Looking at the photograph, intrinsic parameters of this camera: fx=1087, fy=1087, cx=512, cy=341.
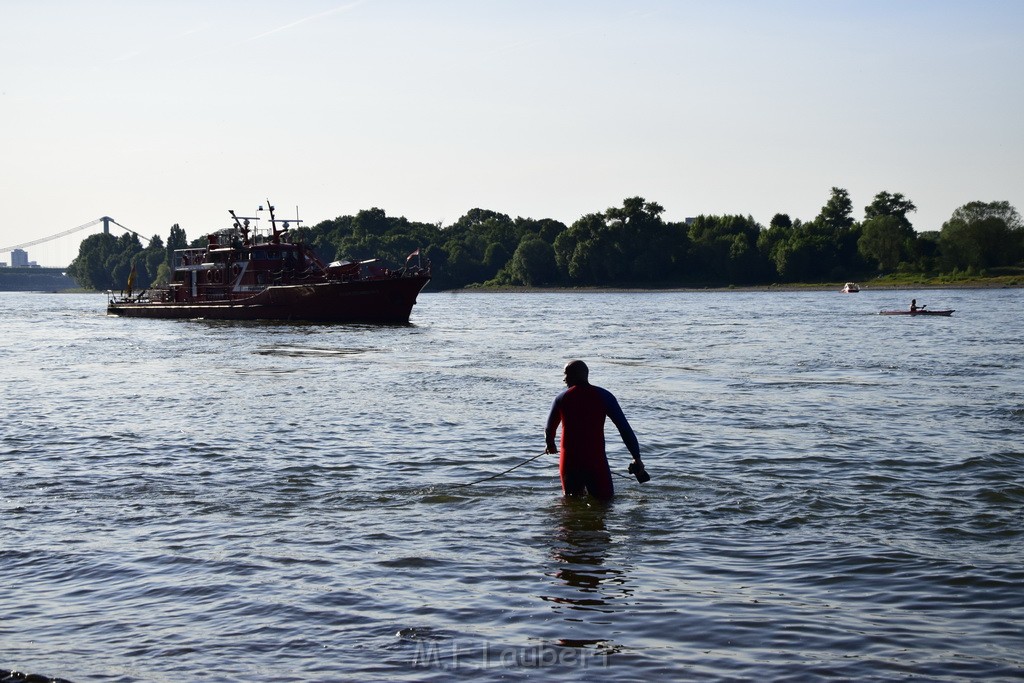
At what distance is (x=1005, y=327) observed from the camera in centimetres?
5594

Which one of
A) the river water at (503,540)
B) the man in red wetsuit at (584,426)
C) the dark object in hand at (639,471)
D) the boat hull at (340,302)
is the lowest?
the river water at (503,540)

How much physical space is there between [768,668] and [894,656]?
99 centimetres

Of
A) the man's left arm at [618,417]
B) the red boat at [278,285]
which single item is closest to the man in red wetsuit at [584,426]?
the man's left arm at [618,417]

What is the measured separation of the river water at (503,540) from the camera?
8180 mm

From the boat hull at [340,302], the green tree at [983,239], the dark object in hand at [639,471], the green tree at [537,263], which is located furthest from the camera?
the green tree at [537,263]

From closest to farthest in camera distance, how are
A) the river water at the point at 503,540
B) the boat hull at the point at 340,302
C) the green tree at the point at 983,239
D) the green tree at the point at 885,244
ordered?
the river water at the point at 503,540, the boat hull at the point at 340,302, the green tree at the point at 983,239, the green tree at the point at 885,244

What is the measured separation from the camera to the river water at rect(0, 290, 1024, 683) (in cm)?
818

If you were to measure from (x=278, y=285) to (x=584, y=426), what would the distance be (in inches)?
2379

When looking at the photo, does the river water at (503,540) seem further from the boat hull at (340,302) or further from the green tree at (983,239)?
the green tree at (983,239)

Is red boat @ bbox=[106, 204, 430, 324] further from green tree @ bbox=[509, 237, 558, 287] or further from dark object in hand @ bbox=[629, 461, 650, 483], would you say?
green tree @ bbox=[509, 237, 558, 287]

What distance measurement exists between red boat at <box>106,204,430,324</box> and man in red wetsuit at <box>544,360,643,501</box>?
175 feet

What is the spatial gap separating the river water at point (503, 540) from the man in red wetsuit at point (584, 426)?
1.71 feet

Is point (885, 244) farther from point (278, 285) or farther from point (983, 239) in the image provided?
point (278, 285)

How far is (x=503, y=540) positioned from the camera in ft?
38.1
